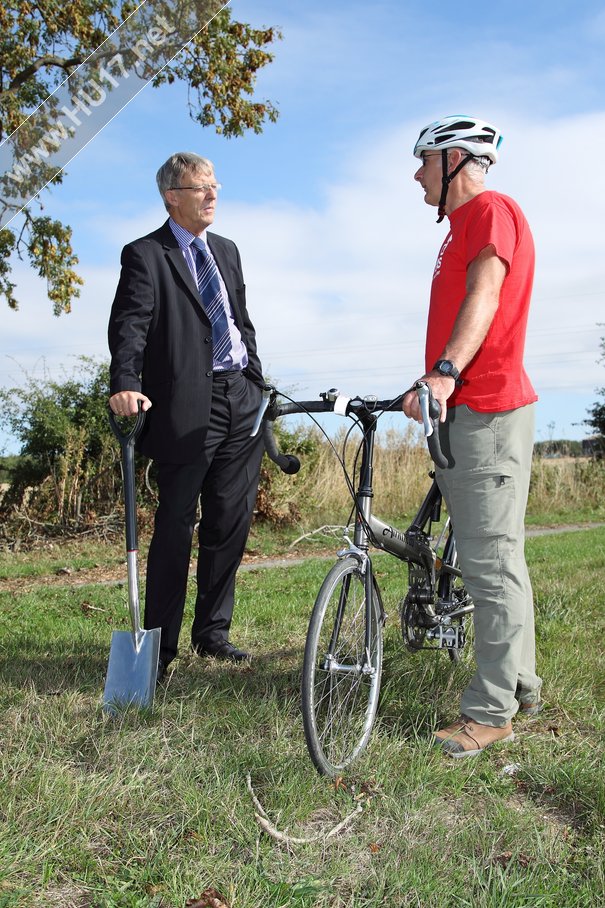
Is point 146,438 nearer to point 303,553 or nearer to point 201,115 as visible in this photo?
point 303,553

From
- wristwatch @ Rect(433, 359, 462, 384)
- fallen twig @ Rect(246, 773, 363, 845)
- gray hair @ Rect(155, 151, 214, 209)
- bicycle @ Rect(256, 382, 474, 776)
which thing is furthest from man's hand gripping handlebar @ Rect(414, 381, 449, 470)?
gray hair @ Rect(155, 151, 214, 209)

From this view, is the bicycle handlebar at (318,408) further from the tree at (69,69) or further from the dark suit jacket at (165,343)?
the tree at (69,69)

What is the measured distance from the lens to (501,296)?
12.1ft

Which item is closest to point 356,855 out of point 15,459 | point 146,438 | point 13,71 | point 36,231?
point 146,438

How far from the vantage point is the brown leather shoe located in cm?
356

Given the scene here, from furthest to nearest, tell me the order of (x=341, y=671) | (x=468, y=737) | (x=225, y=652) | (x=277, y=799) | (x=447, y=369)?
(x=225, y=652)
(x=468, y=737)
(x=341, y=671)
(x=447, y=369)
(x=277, y=799)

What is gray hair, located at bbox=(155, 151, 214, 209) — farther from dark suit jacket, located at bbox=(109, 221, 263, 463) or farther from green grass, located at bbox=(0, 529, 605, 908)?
green grass, located at bbox=(0, 529, 605, 908)

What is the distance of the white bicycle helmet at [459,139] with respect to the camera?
3703mm

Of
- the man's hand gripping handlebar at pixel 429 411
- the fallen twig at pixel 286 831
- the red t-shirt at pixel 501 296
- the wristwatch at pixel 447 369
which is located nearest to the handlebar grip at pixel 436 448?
the man's hand gripping handlebar at pixel 429 411

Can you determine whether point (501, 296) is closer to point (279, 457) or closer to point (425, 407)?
point (425, 407)

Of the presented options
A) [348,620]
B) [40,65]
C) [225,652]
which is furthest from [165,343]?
[40,65]

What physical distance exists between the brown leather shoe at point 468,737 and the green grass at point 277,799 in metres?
0.06

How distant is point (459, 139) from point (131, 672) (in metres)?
2.59

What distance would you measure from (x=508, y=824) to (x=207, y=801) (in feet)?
3.19
